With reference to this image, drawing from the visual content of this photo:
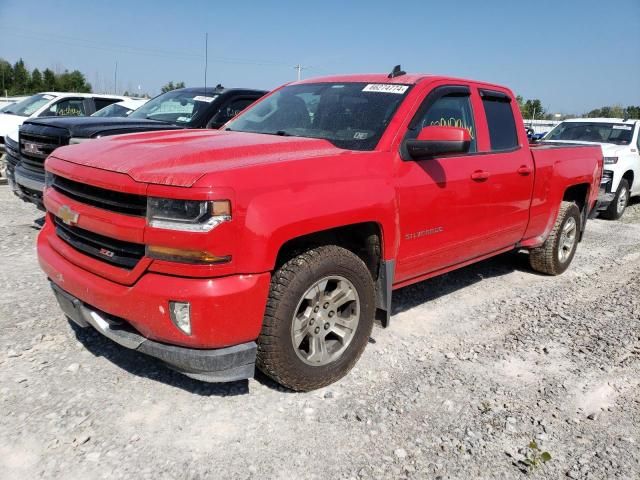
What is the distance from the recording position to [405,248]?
3.61 meters

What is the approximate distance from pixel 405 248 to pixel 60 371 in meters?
2.25

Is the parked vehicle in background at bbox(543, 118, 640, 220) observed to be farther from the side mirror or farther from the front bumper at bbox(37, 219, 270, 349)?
the front bumper at bbox(37, 219, 270, 349)

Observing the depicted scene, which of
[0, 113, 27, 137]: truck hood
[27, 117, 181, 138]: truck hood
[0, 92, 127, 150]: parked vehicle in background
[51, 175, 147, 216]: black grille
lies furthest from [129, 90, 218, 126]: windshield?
[51, 175, 147, 216]: black grille

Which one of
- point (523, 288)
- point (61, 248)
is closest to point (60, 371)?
point (61, 248)

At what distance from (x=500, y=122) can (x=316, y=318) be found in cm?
264

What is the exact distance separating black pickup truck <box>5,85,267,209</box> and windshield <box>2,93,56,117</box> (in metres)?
3.76

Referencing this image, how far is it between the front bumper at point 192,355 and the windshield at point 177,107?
15.4ft

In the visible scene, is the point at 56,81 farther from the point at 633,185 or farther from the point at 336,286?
the point at 336,286

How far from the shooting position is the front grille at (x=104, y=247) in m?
2.71

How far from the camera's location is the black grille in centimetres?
266

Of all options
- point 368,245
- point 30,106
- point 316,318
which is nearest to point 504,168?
point 368,245

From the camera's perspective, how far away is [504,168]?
175 inches

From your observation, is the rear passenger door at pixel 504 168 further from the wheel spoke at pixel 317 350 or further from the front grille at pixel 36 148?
the front grille at pixel 36 148

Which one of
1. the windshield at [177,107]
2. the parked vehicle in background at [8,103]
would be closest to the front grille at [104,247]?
the windshield at [177,107]
